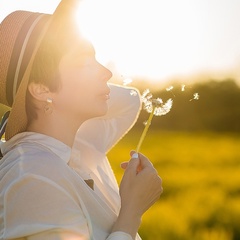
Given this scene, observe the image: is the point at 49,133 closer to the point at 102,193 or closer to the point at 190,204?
the point at 102,193

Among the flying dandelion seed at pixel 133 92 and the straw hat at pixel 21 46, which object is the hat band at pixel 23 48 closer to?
the straw hat at pixel 21 46

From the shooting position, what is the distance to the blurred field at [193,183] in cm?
653

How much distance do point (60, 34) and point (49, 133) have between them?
0.33m

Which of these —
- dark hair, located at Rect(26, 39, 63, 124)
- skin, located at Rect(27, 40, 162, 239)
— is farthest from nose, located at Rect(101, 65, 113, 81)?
dark hair, located at Rect(26, 39, 63, 124)

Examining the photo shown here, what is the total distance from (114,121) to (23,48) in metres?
0.75

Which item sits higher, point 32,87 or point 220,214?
point 32,87

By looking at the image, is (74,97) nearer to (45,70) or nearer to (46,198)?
(45,70)

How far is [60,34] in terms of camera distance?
2.40 m

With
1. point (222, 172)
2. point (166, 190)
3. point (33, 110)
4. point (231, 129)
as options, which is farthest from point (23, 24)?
point (231, 129)

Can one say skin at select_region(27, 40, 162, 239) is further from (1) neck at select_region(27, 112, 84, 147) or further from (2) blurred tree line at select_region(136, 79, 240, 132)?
(2) blurred tree line at select_region(136, 79, 240, 132)

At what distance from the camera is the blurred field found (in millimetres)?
6527

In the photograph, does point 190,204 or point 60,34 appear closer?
point 60,34

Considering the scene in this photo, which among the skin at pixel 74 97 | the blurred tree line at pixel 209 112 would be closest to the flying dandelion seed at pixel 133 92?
the skin at pixel 74 97

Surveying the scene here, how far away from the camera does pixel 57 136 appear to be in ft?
7.97
